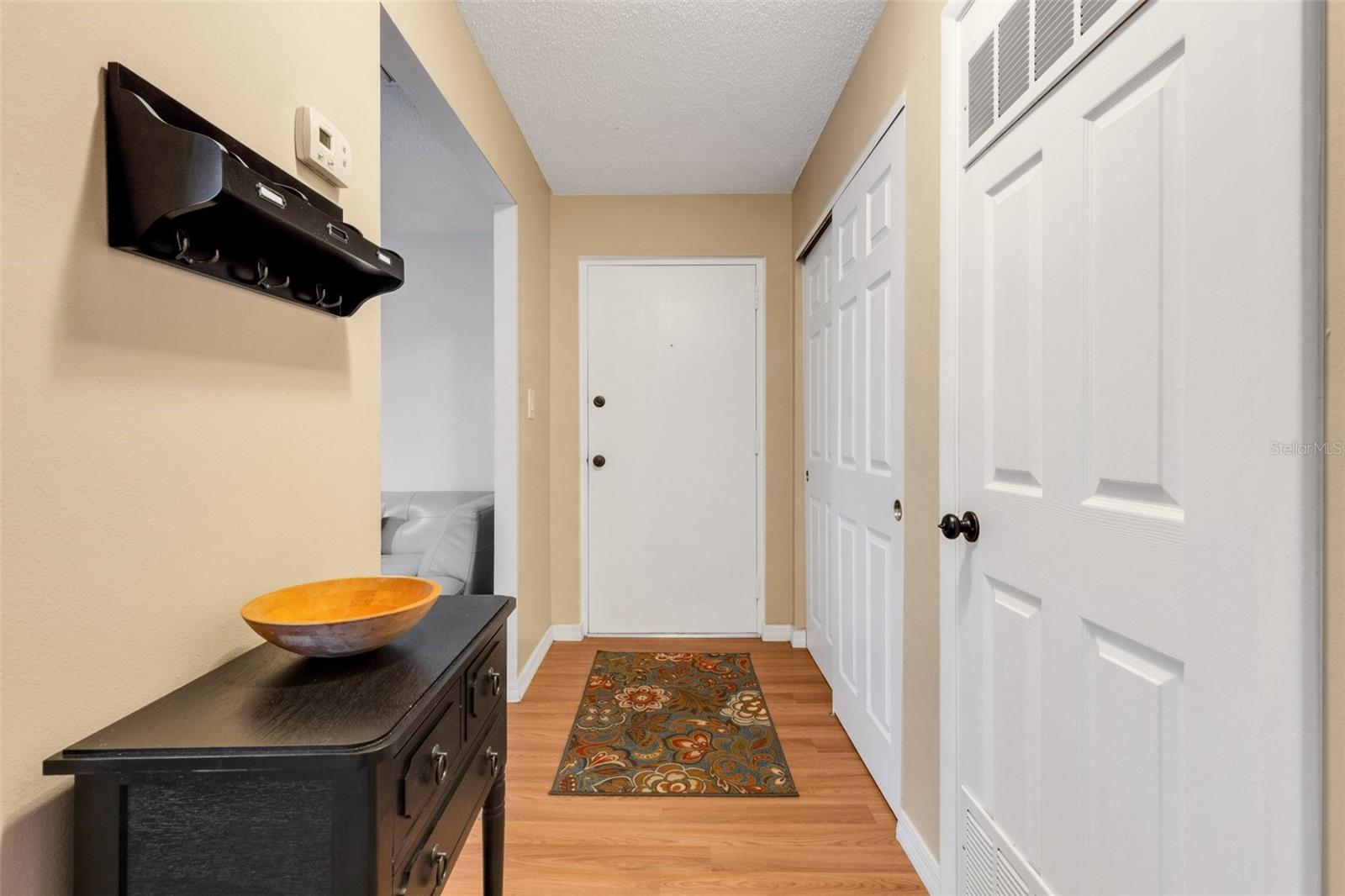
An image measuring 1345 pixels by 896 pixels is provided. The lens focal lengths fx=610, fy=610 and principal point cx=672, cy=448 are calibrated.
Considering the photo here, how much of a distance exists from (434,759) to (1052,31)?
1464mm

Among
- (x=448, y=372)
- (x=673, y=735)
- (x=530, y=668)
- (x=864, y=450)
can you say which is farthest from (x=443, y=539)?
(x=864, y=450)

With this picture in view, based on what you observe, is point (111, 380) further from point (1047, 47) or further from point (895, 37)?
point (895, 37)

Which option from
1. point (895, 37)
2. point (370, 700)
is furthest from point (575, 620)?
point (895, 37)

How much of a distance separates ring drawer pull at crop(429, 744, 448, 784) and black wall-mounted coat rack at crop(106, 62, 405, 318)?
0.72 m

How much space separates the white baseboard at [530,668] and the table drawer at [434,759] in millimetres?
1694

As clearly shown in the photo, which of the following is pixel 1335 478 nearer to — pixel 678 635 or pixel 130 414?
pixel 130 414

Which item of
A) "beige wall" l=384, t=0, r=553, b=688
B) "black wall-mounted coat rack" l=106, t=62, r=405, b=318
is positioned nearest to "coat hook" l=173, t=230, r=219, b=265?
"black wall-mounted coat rack" l=106, t=62, r=405, b=318

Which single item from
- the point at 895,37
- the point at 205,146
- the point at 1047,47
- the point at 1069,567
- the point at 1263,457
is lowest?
the point at 1069,567

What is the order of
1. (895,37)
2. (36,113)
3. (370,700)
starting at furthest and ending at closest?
(895,37) < (370,700) < (36,113)

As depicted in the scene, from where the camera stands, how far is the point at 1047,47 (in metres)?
1.01

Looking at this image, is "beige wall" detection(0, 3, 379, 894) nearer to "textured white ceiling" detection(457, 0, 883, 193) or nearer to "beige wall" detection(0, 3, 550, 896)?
"beige wall" detection(0, 3, 550, 896)

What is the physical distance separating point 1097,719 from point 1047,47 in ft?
3.53

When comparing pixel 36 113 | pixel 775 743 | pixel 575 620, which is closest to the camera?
pixel 36 113

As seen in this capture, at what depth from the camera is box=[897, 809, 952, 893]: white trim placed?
1457mm
